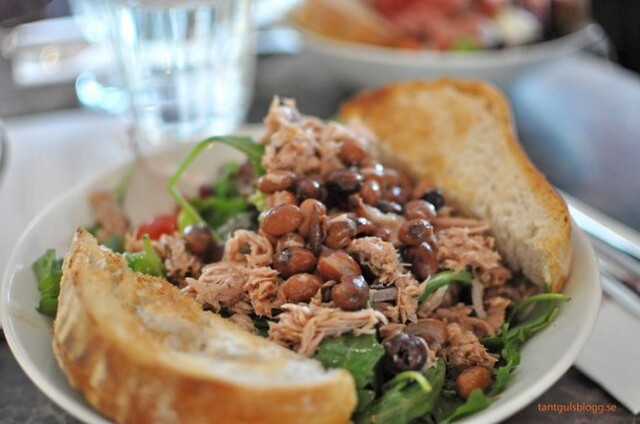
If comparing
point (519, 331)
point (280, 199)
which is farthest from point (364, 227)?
point (519, 331)

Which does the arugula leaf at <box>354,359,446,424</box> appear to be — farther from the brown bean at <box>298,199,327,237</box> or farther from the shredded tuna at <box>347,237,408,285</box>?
the brown bean at <box>298,199,327,237</box>

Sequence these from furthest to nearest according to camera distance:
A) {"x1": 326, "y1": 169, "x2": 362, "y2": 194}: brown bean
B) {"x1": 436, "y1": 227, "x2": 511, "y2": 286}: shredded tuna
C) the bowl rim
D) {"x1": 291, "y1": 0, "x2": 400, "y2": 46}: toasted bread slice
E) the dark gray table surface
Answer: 1. {"x1": 291, "y1": 0, "x2": 400, "y2": 46}: toasted bread slice
2. the bowl rim
3. the dark gray table surface
4. {"x1": 326, "y1": 169, "x2": 362, "y2": 194}: brown bean
5. {"x1": 436, "y1": 227, "x2": 511, "y2": 286}: shredded tuna

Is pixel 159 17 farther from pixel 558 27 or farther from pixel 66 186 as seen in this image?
pixel 558 27

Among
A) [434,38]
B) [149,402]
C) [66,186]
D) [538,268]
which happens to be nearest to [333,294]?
[149,402]

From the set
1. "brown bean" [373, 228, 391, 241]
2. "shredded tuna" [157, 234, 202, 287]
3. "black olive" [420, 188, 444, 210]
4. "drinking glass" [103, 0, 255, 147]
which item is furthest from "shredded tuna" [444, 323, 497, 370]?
"drinking glass" [103, 0, 255, 147]

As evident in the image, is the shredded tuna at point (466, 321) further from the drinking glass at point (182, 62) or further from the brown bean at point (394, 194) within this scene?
the drinking glass at point (182, 62)

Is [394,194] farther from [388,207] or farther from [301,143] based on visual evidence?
[301,143]

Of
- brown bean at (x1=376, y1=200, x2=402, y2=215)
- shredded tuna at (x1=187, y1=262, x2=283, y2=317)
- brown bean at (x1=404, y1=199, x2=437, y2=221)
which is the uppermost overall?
brown bean at (x1=404, y1=199, x2=437, y2=221)
